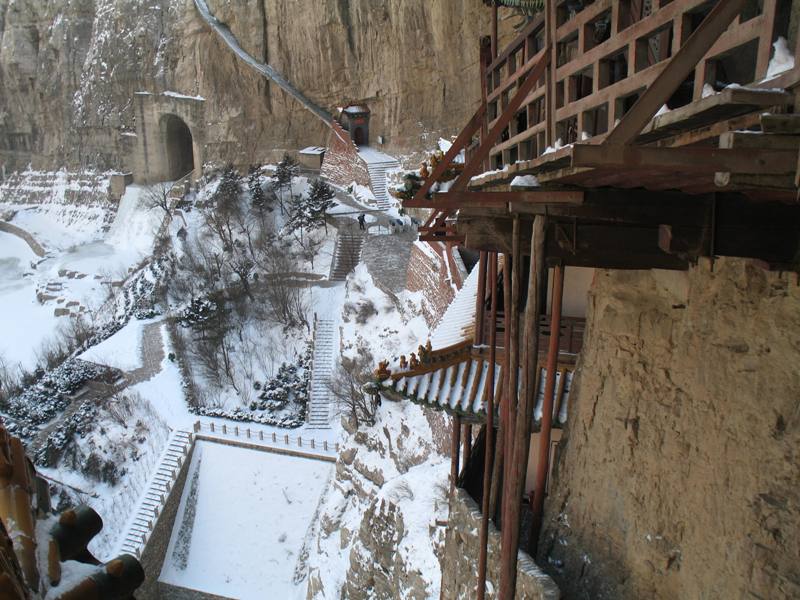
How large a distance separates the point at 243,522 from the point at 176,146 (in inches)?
916

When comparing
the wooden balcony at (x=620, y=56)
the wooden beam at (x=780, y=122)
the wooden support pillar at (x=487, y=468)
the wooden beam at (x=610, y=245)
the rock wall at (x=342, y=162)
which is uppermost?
the rock wall at (x=342, y=162)

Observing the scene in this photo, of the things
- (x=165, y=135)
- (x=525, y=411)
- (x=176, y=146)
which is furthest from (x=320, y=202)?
(x=525, y=411)

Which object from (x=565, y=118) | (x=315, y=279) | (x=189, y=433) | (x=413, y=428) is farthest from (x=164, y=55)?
(x=565, y=118)

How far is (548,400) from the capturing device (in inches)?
151

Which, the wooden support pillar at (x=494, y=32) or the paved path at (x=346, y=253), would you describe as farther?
the paved path at (x=346, y=253)

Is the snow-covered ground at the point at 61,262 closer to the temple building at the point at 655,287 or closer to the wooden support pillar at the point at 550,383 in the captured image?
the wooden support pillar at the point at 550,383

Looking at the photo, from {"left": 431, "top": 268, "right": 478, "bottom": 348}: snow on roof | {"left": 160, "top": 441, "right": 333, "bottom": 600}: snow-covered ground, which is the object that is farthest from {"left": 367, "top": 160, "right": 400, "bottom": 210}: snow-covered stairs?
{"left": 431, "top": 268, "right": 478, "bottom": 348}: snow on roof

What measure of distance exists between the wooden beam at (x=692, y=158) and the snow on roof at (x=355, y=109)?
23914mm

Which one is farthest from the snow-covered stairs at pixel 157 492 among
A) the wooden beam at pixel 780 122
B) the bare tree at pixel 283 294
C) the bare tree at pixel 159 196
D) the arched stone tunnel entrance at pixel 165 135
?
the arched stone tunnel entrance at pixel 165 135

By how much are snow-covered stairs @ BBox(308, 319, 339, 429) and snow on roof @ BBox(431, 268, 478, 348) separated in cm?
1008

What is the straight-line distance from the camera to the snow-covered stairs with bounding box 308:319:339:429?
16328 mm

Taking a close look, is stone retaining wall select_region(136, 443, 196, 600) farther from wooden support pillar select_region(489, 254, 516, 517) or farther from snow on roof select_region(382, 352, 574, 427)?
wooden support pillar select_region(489, 254, 516, 517)

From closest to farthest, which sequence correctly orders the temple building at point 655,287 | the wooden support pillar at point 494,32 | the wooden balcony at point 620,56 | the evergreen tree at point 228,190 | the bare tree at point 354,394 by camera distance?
the temple building at point 655,287 → the wooden balcony at point 620,56 → the wooden support pillar at point 494,32 → the bare tree at point 354,394 → the evergreen tree at point 228,190

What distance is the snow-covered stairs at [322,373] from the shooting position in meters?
16.3
